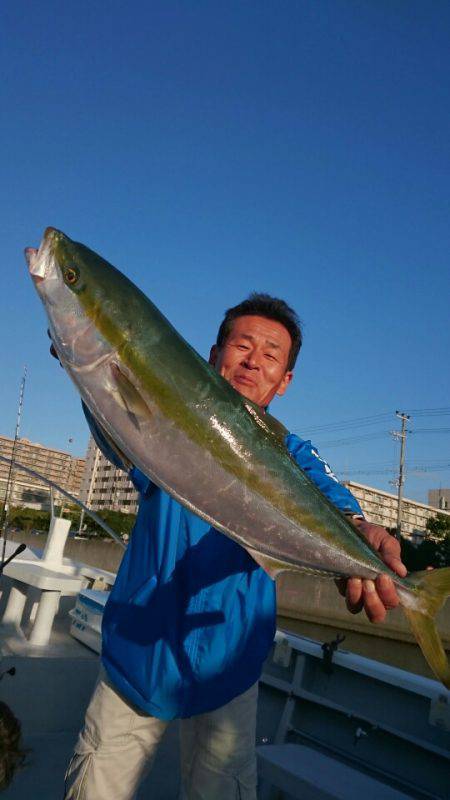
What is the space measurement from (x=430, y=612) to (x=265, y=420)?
1047mm

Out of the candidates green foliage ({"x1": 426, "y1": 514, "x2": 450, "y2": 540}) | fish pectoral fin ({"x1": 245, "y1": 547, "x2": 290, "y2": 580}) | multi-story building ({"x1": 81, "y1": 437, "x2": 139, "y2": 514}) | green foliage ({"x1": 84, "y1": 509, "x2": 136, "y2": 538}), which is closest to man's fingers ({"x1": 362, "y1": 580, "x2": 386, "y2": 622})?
fish pectoral fin ({"x1": 245, "y1": 547, "x2": 290, "y2": 580})

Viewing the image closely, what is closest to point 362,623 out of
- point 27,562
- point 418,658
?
point 418,658

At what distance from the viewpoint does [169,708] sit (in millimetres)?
2535

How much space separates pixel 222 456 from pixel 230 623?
3.09 ft

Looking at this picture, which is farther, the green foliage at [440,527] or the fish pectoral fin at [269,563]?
the green foliage at [440,527]

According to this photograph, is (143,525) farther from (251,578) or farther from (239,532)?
(239,532)

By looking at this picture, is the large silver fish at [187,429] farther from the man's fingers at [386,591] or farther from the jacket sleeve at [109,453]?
the jacket sleeve at [109,453]

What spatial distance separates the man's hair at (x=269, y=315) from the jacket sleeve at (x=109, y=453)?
0.96m

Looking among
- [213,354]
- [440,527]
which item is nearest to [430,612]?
[213,354]

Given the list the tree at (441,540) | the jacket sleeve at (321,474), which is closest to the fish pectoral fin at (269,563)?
the jacket sleeve at (321,474)

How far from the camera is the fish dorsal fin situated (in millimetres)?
2346

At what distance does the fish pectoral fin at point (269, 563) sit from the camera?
2.23 meters

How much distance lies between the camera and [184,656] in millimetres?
2555

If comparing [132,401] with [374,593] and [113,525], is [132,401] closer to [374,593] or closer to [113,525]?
[374,593]
